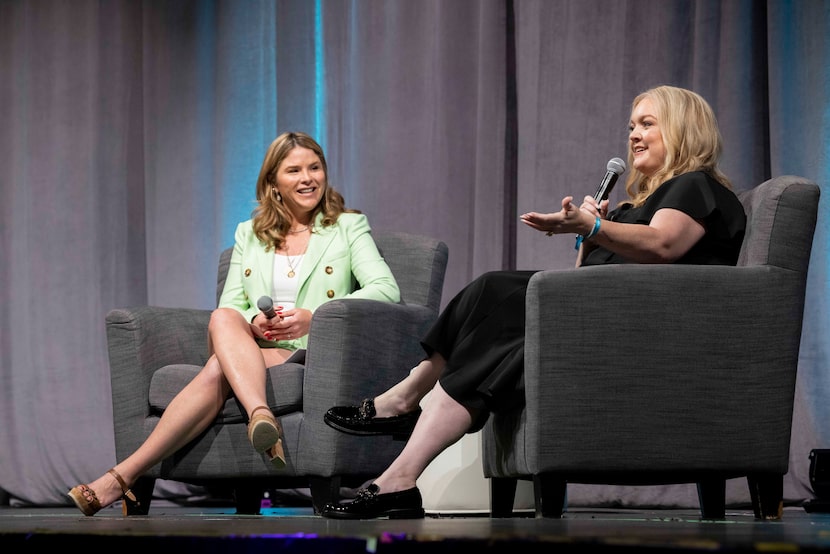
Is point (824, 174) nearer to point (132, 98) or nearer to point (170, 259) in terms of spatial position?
point (170, 259)

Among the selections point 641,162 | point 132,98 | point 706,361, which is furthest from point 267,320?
point 132,98

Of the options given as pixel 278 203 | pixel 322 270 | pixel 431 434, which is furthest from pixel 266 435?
pixel 278 203

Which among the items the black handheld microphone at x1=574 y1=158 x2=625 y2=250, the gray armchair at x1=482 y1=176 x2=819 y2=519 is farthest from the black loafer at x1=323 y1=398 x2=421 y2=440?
the black handheld microphone at x1=574 y1=158 x2=625 y2=250

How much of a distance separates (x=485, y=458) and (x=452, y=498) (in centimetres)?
26

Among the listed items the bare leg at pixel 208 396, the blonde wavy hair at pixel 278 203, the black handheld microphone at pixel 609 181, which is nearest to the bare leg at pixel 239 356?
the bare leg at pixel 208 396

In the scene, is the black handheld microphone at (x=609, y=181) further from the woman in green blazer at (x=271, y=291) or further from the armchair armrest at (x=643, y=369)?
the woman in green blazer at (x=271, y=291)

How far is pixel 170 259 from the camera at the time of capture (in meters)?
4.39

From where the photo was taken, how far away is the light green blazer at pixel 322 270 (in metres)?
3.13

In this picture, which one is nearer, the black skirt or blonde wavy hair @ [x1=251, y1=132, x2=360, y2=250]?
the black skirt

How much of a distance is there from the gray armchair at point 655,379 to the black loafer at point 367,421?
0.41 metres

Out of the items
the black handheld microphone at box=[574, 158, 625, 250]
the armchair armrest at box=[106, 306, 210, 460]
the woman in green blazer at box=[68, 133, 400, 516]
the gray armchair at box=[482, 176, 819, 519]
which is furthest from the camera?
the armchair armrest at box=[106, 306, 210, 460]

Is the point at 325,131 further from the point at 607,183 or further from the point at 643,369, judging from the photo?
the point at 643,369

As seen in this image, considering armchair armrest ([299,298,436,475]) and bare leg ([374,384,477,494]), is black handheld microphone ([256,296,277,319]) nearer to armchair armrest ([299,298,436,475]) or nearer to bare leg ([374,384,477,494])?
armchair armrest ([299,298,436,475])

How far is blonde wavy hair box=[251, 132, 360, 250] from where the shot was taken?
10.8 feet
